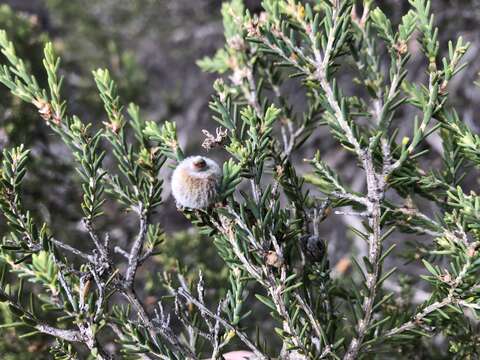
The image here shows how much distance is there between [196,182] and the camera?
126 centimetres

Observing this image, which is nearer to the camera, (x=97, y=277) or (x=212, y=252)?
(x=97, y=277)

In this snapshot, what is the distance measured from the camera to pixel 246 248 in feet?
4.49

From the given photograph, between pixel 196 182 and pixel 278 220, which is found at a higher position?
pixel 196 182

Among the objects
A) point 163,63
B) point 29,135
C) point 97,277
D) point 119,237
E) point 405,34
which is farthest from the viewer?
Answer: point 163,63

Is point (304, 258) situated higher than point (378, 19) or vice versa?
point (378, 19)

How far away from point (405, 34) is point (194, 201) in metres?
0.84

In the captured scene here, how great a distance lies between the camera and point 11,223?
135 cm

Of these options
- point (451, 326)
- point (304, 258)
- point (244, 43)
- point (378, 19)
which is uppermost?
point (378, 19)

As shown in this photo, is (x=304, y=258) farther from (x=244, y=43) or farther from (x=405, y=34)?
(x=244, y=43)

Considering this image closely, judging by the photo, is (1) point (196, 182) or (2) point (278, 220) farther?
(2) point (278, 220)

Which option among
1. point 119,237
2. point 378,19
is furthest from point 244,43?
point 119,237

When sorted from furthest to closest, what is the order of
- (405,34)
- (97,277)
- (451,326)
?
(451,326)
(405,34)
(97,277)

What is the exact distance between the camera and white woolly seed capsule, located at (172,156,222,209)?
1.27 meters

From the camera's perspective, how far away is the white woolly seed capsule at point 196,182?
4.17 feet
